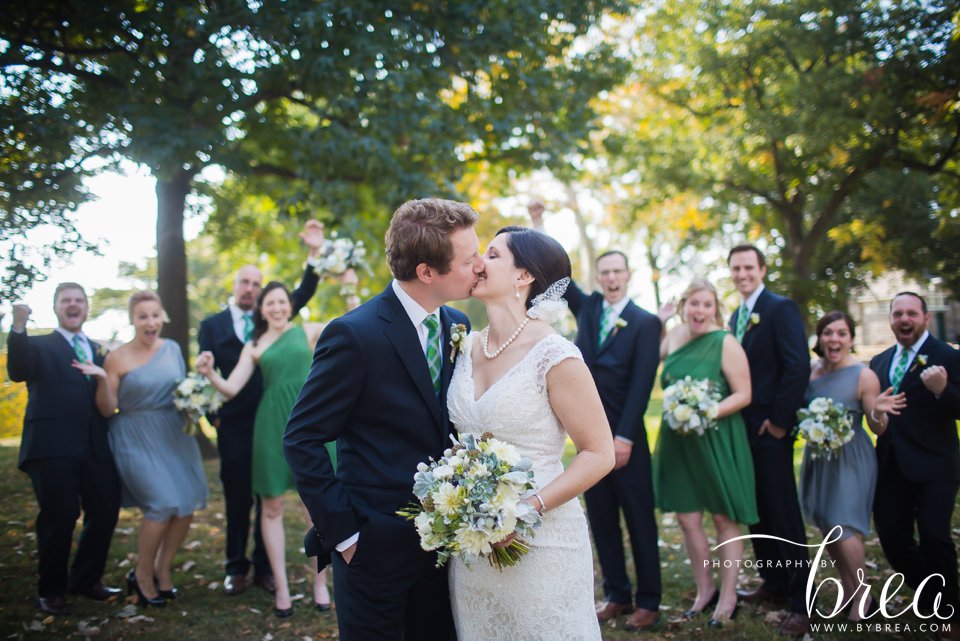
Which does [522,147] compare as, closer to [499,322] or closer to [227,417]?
[227,417]

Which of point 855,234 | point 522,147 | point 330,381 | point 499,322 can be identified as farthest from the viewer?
point 855,234

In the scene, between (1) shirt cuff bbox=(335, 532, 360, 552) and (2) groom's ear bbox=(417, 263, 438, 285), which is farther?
(2) groom's ear bbox=(417, 263, 438, 285)

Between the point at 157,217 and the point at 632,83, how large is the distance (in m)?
11.2

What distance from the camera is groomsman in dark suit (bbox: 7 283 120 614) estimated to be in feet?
18.6

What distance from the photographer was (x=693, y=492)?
5.64 meters

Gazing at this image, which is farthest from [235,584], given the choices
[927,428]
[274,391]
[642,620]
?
[927,428]

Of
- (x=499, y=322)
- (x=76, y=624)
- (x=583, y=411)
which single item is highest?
(x=499, y=322)

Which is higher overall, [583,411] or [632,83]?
[632,83]

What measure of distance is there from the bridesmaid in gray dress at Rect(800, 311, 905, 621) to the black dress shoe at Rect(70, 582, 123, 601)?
5.92 m

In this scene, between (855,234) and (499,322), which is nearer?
(499,322)

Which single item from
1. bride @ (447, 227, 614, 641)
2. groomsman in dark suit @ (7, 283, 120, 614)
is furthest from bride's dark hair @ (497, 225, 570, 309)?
groomsman in dark suit @ (7, 283, 120, 614)

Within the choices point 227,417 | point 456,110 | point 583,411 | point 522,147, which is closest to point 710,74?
point 522,147

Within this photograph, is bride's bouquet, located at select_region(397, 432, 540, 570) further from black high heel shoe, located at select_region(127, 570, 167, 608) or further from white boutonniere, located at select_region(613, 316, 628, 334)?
black high heel shoe, located at select_region(127, 570, 167, 608)

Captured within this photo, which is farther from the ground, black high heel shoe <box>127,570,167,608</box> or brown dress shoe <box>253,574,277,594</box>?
black high heel shoe <box>127,570,167,608</box>
